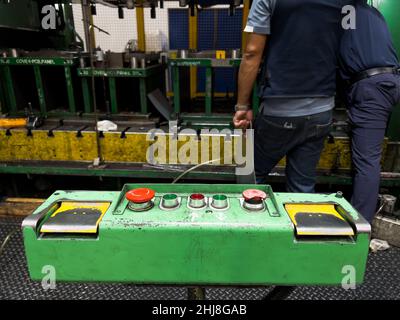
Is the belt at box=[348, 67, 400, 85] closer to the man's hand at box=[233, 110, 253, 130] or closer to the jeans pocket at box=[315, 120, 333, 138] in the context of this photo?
the jeans pocket at box=[315, 120, 333, 138]

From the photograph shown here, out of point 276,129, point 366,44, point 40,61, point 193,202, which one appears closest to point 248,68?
point 276,129

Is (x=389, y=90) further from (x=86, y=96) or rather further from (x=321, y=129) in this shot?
(x=86, y=96)

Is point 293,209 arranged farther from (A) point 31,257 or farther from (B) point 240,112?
(B) point 240,112

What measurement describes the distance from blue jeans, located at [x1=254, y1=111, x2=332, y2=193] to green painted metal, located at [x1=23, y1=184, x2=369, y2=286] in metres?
0.89

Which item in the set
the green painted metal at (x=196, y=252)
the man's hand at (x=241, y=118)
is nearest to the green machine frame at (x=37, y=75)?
the man's hand at (x=241, y=118)

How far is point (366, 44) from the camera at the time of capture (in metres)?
1.71

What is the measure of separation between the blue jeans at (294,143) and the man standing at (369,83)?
0.63 ft

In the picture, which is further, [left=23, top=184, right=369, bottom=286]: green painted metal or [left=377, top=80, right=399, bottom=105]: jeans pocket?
[left=377, top=80, right=399, bottom=105]: jeans pocket

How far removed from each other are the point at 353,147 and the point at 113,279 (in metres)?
1.49

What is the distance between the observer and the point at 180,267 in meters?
0.84

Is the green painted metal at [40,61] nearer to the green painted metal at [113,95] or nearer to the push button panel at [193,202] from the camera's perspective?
the green painted metal at [113,95]

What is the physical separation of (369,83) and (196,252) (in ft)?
4.52

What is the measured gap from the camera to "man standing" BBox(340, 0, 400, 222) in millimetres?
1696

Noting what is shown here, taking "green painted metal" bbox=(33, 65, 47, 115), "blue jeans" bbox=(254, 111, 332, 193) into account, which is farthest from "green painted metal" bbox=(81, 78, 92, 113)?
"blue jeans" bbox=(254, 111, 332, 193)
